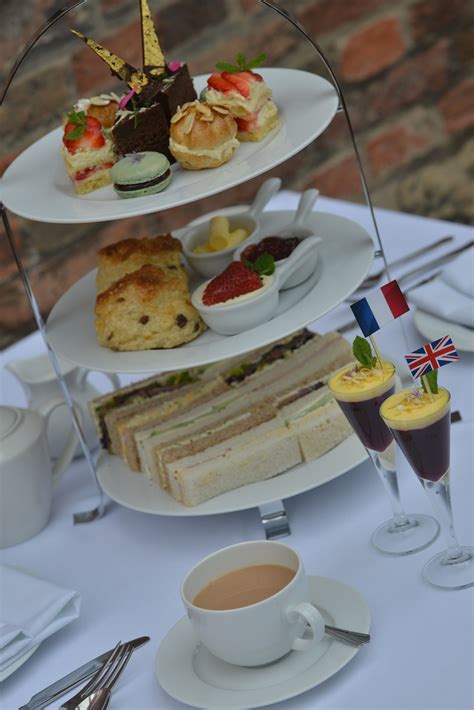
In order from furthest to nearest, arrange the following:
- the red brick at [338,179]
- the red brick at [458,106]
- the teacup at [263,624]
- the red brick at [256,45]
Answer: the red brick at [458,106]
the red brick at [338,179]
the red brick at [256,45]
the teacup at [263,624]

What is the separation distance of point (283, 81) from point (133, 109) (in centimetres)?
25

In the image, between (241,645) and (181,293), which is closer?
(241,645)

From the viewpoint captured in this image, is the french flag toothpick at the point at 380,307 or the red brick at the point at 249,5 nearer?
the french flag toothpick at the point at 380,307

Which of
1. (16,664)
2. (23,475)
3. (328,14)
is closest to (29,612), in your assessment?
(16,664)

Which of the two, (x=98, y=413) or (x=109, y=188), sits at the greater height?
(x=109, y=188)

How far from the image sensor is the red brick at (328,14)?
9.23 ft

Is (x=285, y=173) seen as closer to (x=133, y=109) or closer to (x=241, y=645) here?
(x=133, y=109)

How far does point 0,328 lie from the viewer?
8.21 feet

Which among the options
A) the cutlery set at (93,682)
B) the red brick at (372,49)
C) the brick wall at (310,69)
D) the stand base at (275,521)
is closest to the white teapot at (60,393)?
the stand base at (275,521)

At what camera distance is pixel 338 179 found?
299 cm

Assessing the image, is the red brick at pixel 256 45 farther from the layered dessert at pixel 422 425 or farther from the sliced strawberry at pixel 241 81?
the layered dessert at pixel 422 425

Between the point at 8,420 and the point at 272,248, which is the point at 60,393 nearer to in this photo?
the point at 8,420

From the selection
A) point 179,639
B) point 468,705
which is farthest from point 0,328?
point 468,705

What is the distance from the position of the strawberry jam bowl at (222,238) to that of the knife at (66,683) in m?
0.57
